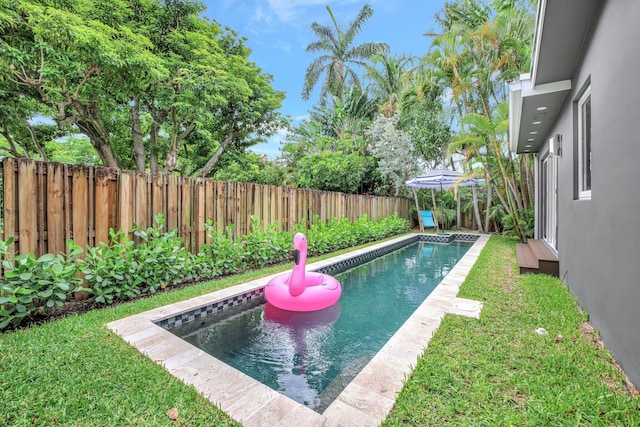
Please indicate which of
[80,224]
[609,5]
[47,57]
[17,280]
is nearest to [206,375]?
[17,280]

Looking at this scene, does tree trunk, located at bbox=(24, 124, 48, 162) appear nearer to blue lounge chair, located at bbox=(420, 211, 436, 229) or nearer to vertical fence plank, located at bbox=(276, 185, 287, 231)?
vertical fence plank, located at bbox=(276, 185, 287, 231)

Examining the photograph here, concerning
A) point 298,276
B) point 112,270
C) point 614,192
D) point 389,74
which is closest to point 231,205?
point 112,270

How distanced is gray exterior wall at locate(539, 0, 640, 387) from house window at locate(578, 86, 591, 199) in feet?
1.07

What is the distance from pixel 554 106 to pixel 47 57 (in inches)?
450

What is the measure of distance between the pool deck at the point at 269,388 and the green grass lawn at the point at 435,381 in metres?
0.09

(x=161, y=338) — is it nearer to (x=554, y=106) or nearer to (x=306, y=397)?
(x=306, y=397)

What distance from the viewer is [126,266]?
4.02m

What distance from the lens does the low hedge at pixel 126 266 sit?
305 centimetres

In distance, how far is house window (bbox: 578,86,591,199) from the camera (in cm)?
373

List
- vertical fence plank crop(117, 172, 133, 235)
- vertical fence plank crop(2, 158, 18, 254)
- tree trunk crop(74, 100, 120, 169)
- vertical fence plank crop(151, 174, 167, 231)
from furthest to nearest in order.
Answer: tree trunk crop(74, 100, 120, 169) → vertical fence plank crop(151, 174, 167, 231) → vertical fence plank crop(117, 172, 133, 235) → vertical fence plank crop(2, 158, 18, 254)

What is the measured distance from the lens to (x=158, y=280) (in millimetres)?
4371

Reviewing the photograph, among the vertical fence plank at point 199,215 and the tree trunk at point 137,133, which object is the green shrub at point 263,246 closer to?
the vertical fence plank at point 199,215

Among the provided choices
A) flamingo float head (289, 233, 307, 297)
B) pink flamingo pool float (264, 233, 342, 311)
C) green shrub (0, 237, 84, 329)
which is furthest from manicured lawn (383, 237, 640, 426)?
green shrub (0, 237, 84, 329)

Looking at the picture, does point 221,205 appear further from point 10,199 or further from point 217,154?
point 217,154
